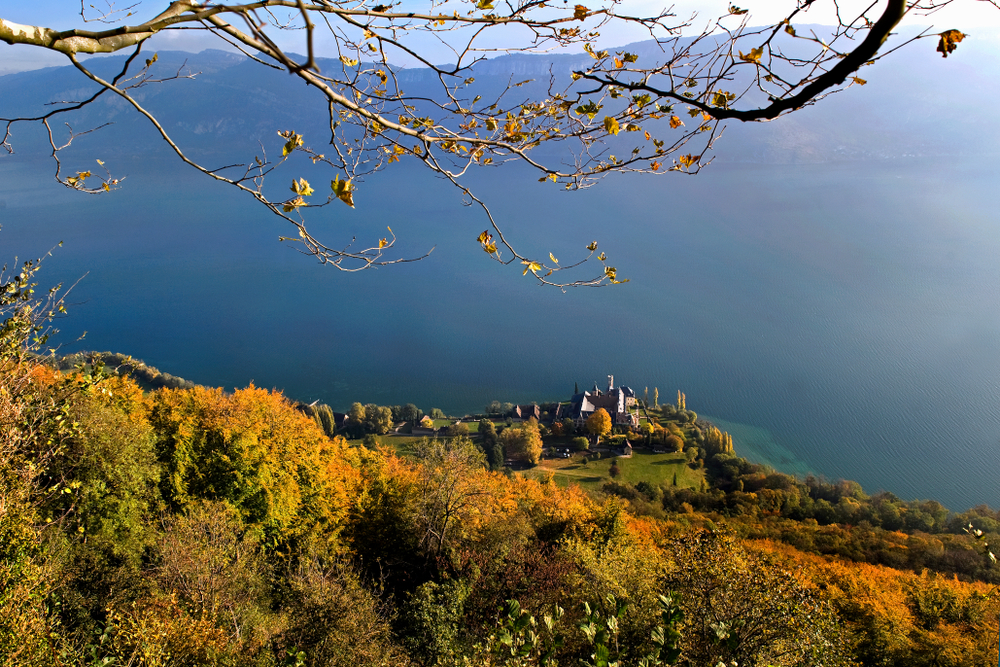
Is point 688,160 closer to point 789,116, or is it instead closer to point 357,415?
point 357,415

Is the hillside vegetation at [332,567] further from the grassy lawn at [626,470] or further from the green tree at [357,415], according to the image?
the green tree at [357,415]

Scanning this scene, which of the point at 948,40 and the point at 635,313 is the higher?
the point at 635,313

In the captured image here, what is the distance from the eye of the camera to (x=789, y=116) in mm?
107812

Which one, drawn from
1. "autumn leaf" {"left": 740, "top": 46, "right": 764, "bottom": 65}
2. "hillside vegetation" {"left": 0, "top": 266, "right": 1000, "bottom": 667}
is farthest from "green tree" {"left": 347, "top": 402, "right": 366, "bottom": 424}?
"autumn leaf" {"left": 740, "top": 46, "right": 764, "bottom": 65}

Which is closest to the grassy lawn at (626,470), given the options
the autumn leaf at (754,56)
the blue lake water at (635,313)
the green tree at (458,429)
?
the green tree at (458,429)

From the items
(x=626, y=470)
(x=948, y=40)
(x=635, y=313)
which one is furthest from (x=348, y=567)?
(x=635, y=313)

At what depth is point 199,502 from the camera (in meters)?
8.35

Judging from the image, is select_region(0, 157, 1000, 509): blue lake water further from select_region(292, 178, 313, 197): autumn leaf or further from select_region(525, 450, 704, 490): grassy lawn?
select_region(292, 178, 313, 197): autumn leaf

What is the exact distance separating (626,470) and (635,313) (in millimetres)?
16255

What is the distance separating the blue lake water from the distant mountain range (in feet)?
125

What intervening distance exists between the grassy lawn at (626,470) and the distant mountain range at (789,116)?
7487cm

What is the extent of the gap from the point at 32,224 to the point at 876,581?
6993 centimetres

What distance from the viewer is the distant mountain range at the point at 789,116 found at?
9438 cm

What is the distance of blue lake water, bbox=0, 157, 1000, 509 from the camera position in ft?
85.8
